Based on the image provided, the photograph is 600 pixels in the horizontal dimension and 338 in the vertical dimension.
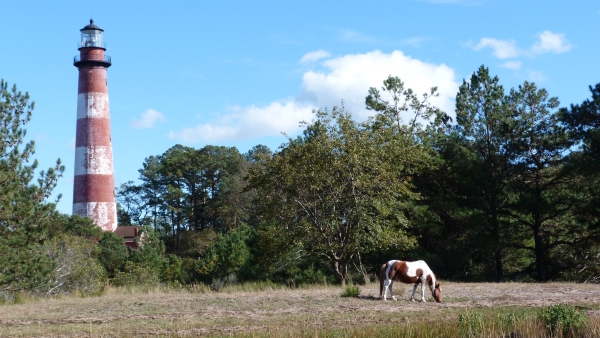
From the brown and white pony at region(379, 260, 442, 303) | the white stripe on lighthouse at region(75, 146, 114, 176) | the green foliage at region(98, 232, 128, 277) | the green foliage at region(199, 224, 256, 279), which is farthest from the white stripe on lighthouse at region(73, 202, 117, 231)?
the brown and white pony at region(379, 260, 442, 303)

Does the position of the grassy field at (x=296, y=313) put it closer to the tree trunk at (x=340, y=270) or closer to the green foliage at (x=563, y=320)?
the green foliage at (x=563, y=320)

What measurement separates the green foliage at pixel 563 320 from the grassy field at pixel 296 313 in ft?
0.57

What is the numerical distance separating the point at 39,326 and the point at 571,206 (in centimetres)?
2583

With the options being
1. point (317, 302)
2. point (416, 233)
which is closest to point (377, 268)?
point (416, 233)

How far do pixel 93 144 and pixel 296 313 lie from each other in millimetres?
33786

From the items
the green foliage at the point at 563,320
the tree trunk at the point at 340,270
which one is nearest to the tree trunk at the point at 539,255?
the tree trunk at the point at 340,270

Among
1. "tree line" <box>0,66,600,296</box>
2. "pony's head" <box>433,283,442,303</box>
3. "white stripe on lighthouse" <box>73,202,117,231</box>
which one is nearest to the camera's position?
"pony's head" <box>433,283,442,303</box>

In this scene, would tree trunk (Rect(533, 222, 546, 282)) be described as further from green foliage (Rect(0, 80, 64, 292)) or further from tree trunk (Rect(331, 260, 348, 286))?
green foliage (Rect(0, 80, 64, 292))

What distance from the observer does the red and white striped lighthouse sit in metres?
49.1

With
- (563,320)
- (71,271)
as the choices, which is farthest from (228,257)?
(563,320)

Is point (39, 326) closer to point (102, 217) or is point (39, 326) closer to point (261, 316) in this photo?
point (261, 316)

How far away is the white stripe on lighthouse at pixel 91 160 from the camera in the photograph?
161 ft

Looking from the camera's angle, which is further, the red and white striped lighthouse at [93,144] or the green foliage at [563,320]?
the red and white striped lighthouse at [93,144]

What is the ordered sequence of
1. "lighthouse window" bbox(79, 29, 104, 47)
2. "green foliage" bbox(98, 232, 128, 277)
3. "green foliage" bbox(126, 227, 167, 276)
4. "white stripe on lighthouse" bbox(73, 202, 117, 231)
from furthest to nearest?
1. "lighthouse window" bbox(79, 29, 104, 47)
2. "white stripe on lighthouse" bbox(73, 202, 117, 231)
3. "green foliage" bbox(98, 232, 128, 277)
4. "green foliage" bbox(126, 227, 167, 276)
